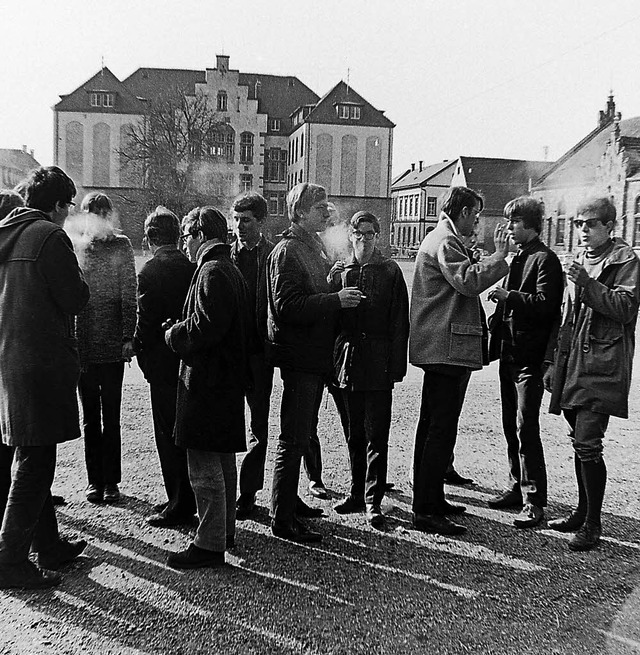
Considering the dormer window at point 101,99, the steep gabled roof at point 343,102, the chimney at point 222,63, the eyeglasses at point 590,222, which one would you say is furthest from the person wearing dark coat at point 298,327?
the chimney at point 222,63

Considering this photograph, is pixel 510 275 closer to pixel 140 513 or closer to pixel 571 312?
pixel 571 312

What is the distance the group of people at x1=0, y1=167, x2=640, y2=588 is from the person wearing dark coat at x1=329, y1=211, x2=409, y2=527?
0.04 feet

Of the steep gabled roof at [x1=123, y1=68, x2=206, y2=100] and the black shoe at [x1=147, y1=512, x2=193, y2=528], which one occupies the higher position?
→ the steep gabled roof at [x1=123, y1=68, x2=206, y2=100]

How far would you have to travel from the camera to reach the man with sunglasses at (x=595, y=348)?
442cm

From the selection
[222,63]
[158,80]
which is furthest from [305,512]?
[158,80]

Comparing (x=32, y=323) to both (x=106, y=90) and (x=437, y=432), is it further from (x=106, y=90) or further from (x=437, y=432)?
(x=106, y=90)

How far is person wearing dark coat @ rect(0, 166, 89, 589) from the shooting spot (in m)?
3.81

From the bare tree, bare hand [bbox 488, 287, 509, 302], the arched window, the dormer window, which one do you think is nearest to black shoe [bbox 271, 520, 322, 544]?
bare hand [bbox 488, 287, 509, 302]

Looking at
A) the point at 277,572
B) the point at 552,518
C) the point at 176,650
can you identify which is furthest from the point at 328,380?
the point at 176,650

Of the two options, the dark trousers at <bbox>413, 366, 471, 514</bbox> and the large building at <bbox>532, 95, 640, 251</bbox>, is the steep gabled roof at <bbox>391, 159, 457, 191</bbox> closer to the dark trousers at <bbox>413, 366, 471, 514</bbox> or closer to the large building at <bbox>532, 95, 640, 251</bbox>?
the large building at <bbox>532, 95, 640, 251</bbox>

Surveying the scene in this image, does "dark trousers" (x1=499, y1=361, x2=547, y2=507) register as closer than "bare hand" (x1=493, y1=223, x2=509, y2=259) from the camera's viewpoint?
No

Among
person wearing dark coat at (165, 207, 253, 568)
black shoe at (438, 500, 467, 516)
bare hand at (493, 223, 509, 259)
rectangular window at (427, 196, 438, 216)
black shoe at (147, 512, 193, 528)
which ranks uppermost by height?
rectangular window at (427, 196, 438, 216)

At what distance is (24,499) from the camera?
12.6 feet

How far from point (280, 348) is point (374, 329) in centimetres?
81
